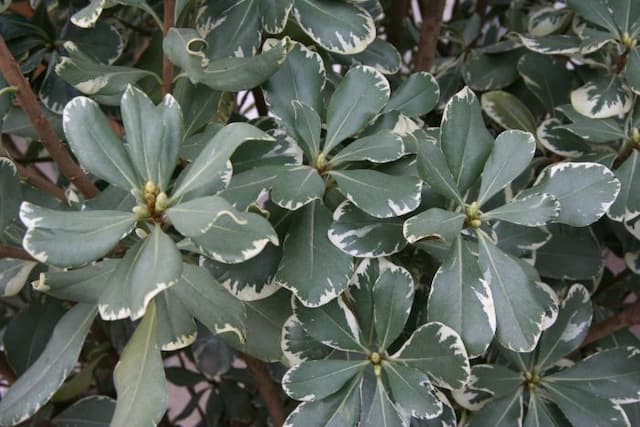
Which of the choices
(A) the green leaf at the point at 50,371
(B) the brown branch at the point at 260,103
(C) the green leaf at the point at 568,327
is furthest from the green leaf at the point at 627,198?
(A) the green leaf at the point at 50,371

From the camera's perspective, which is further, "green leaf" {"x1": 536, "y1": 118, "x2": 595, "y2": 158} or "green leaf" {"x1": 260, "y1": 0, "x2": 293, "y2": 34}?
"green leaf" {"x1": 536, "y1": 118, "x2": 595, "y2": 158}

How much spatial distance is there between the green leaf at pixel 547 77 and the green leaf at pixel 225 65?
15.5 inches

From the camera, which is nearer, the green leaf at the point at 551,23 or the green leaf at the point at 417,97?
the green leaf at the point at 417,97

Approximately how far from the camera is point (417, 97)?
0.65 meters

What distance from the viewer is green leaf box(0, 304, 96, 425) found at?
0.57 metres

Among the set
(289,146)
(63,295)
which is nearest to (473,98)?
(289,146)

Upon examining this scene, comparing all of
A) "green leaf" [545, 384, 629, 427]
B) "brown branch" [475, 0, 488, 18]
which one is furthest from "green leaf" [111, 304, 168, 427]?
"brown branch" [475, 0, 488, 18]

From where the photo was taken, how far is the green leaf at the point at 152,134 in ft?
1.65

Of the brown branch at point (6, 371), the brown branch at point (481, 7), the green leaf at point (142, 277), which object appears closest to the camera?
the green leaf at point (142, 277)

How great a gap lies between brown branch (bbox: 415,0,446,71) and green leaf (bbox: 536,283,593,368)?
36cm

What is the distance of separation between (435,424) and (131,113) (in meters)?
0.40

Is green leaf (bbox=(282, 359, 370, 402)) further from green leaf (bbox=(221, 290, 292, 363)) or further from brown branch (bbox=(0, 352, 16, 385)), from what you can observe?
brown branch (bbox=(0, 352, 16, 385))

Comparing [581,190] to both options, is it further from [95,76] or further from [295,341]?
[95,76]

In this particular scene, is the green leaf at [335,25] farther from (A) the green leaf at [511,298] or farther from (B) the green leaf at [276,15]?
(A) the green leaf at [511,298]
